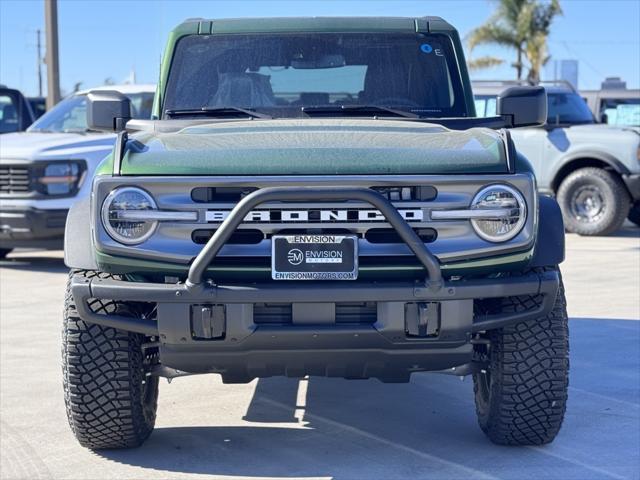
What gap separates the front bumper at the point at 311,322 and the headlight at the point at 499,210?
0.18 meters

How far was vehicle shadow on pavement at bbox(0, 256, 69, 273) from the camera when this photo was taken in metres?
10.8

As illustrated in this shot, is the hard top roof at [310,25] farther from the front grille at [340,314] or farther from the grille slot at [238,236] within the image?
the front grille at [340,314]

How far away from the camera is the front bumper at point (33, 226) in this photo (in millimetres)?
9953

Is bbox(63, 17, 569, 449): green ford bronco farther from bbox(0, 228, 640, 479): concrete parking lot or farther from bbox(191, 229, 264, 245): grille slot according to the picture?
bbox(0, 228, 640, 479): concrete parking lot

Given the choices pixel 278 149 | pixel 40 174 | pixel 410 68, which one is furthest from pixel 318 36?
pixel 40 174

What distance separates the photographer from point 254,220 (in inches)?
151

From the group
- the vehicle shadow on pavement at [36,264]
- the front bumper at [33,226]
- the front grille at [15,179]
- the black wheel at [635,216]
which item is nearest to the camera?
the front bumper at [33,226]

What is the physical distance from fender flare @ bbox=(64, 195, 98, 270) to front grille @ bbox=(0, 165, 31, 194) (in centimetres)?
605

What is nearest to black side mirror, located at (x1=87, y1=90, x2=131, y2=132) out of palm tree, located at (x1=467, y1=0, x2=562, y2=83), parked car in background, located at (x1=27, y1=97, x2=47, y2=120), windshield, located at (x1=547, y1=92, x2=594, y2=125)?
windshield, located at (x1=547, y1=92, x2=594, y2=125)

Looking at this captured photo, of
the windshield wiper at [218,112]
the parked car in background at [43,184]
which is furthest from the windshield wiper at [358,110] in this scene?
the parked car in background at [43,184]

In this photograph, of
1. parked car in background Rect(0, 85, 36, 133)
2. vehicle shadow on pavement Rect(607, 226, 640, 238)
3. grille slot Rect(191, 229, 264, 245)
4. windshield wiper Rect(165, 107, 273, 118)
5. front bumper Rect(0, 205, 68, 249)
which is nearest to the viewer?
grille slot Rect(191, 229, 264, 245)

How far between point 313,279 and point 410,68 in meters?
1.97

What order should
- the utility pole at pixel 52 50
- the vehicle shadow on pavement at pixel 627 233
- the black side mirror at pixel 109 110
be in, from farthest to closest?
the utility pole at pixel 52 50 → the vehicle shadow on pavement at pixel 627 233 → the black side mirror at pixel 109 110

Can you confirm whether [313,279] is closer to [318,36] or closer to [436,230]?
[436,230]
